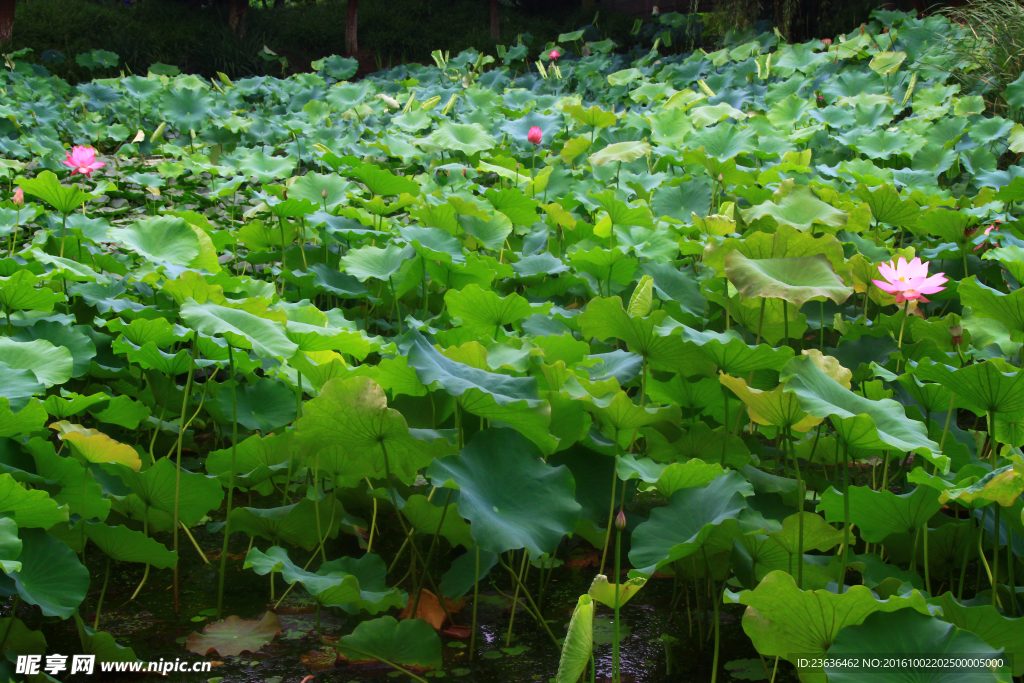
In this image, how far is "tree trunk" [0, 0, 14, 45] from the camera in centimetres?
827

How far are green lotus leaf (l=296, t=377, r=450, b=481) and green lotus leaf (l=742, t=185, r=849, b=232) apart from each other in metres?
1.16

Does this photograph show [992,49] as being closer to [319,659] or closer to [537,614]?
[537,614]

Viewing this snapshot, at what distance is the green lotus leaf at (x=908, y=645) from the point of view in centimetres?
78

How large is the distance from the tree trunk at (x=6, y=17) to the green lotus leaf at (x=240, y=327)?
9.38 metres

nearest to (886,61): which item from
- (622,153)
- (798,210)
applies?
(622,153)

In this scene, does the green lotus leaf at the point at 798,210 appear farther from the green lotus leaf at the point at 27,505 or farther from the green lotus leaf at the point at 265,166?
the green lotus leaf at the point at 265,166

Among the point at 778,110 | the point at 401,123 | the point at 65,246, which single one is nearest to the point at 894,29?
the point at 778,110

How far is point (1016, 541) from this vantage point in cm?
112

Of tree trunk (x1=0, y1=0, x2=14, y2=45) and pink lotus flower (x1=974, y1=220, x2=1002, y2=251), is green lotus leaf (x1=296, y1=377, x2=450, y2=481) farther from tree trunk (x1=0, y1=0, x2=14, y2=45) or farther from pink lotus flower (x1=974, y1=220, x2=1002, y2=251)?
tree trunk (x1=0, y1=0, x2=14, y2=45)

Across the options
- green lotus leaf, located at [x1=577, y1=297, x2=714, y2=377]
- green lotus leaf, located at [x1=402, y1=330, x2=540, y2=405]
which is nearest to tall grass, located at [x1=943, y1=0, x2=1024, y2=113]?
green lotus leaf, located at [x1=577, y1=297, x2=714, y2=377]

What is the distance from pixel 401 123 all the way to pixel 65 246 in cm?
230

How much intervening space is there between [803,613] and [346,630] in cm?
70

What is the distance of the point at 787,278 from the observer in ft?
4.27

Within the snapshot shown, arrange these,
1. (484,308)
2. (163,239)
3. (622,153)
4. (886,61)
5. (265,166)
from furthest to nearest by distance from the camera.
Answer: (886,61) < (265,166) < (622,153) < (163,239) < (484,308)
